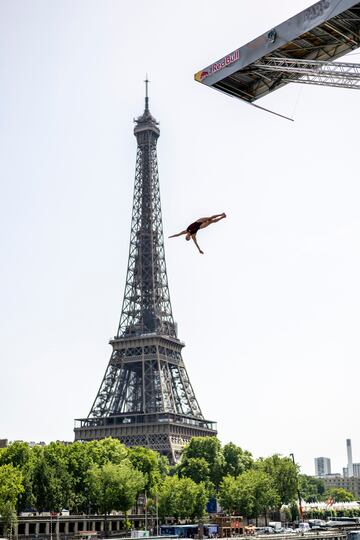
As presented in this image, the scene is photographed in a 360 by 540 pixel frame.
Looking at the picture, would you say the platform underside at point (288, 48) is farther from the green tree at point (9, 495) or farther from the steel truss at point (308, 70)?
the green tree at point (9, 495)

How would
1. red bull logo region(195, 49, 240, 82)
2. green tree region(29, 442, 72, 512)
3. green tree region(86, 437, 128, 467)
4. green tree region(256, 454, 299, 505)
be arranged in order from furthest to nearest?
green tree region(256, 454, 299, 505) → green tree region(86, 437, 128, 467) → green tree region(29, 442, 72, 512) → red bull logo region(195, 49, 240, 82)

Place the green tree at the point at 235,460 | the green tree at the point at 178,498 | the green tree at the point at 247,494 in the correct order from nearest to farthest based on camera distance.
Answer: the green tree at the point at 178,498 → the green tree at the point at 247,494 → the green tree at the point at 235,460

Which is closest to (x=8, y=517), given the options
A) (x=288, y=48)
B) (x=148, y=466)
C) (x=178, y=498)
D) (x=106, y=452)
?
(x=178, y=498)

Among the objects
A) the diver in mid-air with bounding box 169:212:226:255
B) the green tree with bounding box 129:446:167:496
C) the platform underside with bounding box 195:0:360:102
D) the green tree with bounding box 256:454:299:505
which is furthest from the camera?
the green tree with bounding box 256:454:299:505

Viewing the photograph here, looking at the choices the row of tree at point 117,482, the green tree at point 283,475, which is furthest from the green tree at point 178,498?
the green tree at point 283,475

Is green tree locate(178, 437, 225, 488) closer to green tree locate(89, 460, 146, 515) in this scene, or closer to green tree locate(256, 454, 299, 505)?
green tree locate(256, 454, 299, 505)

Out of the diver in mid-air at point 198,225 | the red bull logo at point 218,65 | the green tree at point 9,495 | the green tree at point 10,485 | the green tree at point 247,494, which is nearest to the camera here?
the diver in mid-air at point 198,225

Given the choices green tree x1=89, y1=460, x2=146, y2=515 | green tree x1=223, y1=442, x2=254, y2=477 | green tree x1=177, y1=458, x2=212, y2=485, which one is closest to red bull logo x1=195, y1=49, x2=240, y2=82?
green tree x1=89, y1=460, x2=146, y2=515
